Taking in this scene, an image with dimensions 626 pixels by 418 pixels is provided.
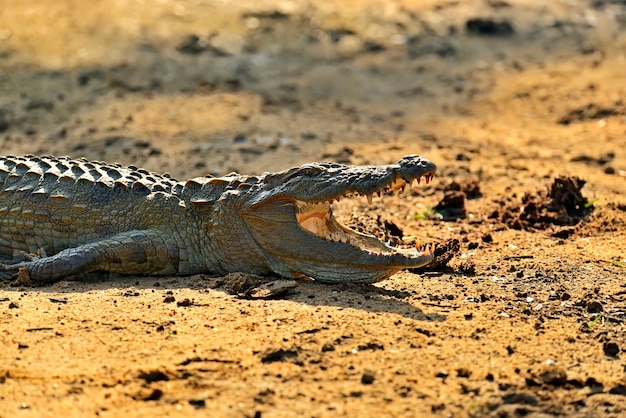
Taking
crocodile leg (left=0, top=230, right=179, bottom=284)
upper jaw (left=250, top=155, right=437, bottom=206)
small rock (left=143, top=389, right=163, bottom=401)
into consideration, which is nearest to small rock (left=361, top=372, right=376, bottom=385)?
small rock (left=143, top=389, right=163, bottom=401)

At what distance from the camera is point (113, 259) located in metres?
6.36

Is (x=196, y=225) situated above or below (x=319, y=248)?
above

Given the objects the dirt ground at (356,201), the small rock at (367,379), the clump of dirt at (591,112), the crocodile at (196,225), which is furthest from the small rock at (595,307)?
the clump of dirt at (591,112)

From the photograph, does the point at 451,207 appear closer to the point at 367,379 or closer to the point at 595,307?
the point at 595,307

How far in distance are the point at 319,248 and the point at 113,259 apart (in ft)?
4.57

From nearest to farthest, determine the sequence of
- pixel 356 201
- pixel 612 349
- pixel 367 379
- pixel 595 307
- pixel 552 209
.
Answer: pixel 367 379, pixel 612 349, pixel 595 307, pixel 552 209, pixel 356 201

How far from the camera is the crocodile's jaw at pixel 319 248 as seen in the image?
596 cm

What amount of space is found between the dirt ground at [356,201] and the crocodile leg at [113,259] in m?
0.10

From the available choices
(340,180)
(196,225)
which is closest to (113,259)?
(196,225)

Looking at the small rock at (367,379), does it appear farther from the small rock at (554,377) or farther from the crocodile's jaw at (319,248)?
the crocodile's jaw at (319,248)

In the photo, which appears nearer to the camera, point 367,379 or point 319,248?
point 367,379

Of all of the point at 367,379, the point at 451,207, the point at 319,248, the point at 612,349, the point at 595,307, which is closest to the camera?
the point at 367,379

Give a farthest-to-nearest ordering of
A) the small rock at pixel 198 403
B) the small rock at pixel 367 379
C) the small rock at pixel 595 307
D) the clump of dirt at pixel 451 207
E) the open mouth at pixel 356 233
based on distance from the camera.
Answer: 1. the clump of dirt at pixel 451 207
2. the open mouth at pixel 356 233
3. the small rock at pixel 595 307
4. the small rock at pixel 367 379
5. the small rock at pixel 198 403

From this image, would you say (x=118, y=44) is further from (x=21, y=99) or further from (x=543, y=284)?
(x=543, y=284)
